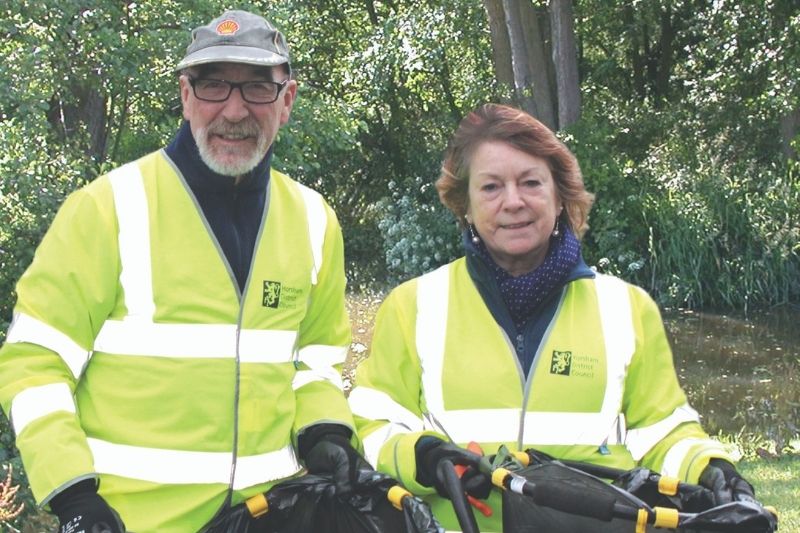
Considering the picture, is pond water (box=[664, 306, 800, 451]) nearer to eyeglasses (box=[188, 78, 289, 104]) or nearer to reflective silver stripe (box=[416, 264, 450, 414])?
reflective silver stripe (box=[416, 264, 450, 414])

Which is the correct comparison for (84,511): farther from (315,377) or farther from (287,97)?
(287,97)

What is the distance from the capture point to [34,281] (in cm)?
319

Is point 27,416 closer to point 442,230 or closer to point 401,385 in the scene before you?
point 401,385

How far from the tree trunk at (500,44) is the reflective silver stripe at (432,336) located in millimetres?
15675

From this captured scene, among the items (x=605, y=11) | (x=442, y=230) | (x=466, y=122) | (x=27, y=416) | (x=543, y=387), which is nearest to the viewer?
(x=27, y=416)

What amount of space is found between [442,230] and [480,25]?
3.62 m

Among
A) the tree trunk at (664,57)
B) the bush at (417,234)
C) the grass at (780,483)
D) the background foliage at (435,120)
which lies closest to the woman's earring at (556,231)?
the grass at (780,483)

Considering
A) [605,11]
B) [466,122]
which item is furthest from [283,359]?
[605,11]

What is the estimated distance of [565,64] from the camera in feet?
62.2

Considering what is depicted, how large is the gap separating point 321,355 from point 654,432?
979mm

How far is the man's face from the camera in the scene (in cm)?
344

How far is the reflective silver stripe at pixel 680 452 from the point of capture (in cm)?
334

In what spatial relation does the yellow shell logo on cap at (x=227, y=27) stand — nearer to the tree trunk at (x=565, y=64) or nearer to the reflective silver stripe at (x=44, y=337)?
the reflective silver stripe at (x=44, y=337)

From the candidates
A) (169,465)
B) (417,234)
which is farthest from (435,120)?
(169,465)
